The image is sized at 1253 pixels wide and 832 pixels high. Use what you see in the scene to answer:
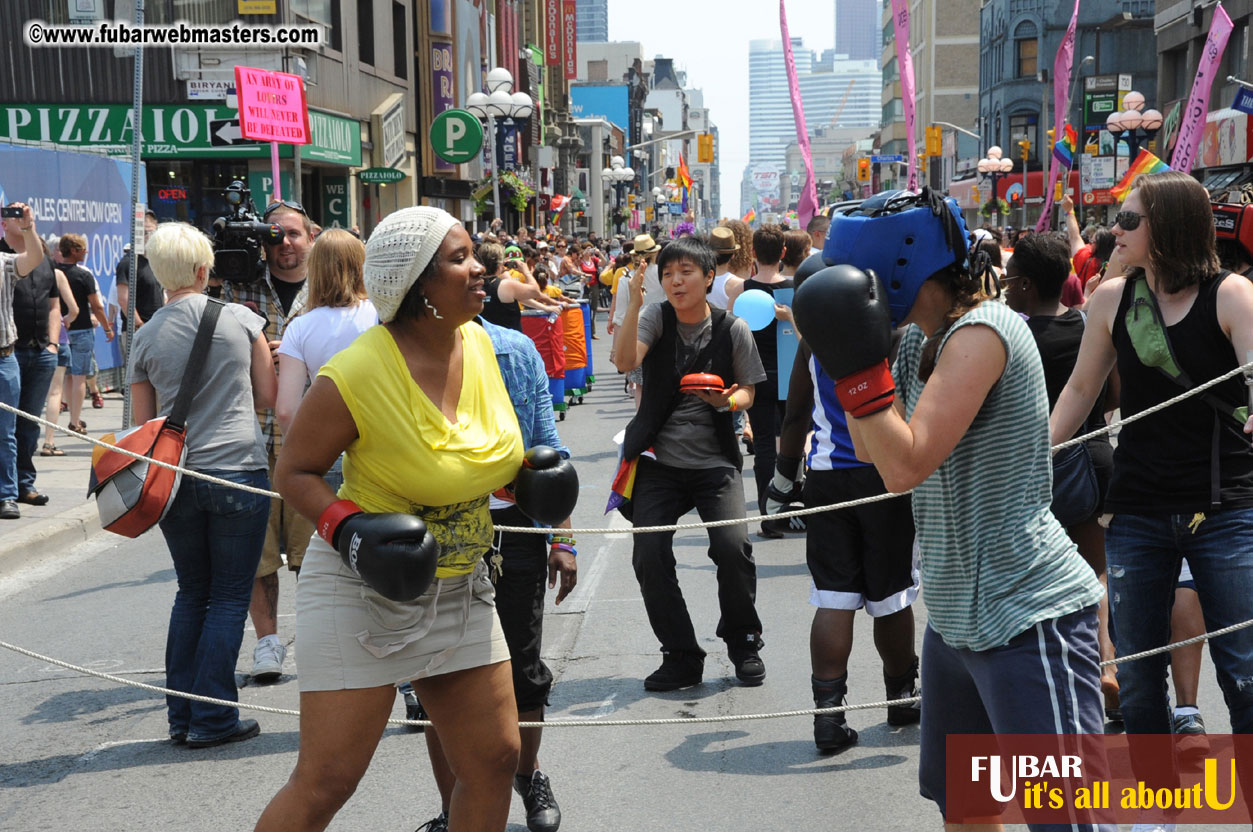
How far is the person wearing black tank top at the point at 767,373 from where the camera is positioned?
9.02 metres

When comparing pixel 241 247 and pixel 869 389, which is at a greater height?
pixel 241 247

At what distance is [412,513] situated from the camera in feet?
10.5

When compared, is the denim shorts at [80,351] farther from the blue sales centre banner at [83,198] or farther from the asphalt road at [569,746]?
the asphalt road at [569,746]

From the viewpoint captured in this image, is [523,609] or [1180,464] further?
[523,609]

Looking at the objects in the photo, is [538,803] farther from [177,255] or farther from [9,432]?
[9,432]

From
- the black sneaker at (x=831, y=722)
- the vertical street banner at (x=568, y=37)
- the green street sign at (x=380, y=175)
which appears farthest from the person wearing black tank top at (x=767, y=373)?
the vertical street banner at (x=568, y=37)

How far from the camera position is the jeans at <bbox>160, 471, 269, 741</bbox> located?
17.0 ft

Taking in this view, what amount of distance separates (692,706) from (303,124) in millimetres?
10811

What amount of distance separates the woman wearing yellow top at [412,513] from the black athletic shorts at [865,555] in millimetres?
2058

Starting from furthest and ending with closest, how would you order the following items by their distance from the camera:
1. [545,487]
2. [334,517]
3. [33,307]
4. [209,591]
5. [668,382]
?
[33,307]
[668,382]
[209,591]
[545,487]
[334,517]

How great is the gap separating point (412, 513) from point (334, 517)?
224 millimetres

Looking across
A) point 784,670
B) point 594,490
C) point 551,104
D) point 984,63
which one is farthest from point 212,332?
point 984,63

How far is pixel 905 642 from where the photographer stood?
5.19 metres

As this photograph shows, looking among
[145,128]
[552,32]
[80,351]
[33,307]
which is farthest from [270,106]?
[552,32]
